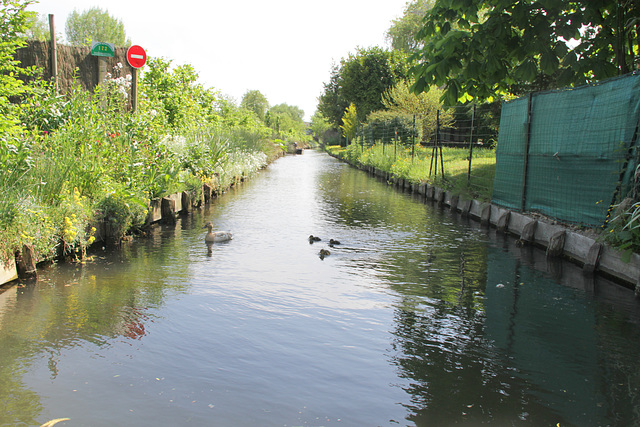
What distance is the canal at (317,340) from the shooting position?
354cm

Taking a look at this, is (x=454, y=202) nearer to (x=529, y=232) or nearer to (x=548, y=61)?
(x=529, y=232)

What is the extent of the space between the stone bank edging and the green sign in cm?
930

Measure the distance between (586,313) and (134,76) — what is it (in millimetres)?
10058

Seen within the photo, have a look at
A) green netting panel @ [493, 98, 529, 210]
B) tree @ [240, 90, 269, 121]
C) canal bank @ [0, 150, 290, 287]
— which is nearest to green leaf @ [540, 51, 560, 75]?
green netting panel @ [493, 98, 529, 210]

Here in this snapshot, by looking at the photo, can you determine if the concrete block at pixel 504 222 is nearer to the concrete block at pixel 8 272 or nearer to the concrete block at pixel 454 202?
the concrete block at pixel 454 202

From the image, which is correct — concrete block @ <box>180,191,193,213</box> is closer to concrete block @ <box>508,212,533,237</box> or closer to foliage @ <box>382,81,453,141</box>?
concrete block @ <box>508,212,533,237</box>

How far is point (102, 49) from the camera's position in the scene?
1213 cm

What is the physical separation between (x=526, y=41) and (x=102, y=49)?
9.28 meters

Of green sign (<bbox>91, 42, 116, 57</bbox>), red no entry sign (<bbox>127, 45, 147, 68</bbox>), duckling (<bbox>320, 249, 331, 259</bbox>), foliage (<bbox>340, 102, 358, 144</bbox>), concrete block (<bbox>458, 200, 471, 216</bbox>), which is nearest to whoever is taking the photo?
duckling (<bbox>320, 249, 331, 259</bbox>)

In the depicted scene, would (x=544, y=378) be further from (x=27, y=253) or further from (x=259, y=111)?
(x=259, y=111)

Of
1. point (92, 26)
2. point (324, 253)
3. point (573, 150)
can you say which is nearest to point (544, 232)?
point (573, 150)

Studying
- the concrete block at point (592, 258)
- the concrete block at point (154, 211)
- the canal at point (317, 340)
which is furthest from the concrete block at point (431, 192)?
the concrete block at point (592, 258)

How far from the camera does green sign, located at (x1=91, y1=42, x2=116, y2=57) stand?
12031mm

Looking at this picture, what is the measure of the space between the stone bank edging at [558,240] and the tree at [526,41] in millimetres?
2713
